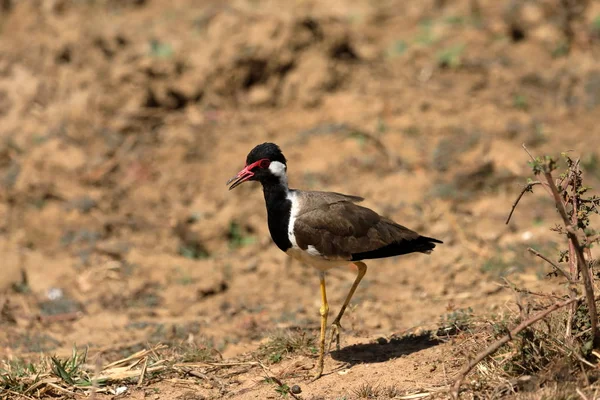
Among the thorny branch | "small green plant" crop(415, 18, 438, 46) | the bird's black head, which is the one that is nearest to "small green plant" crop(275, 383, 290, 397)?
the bird's black head

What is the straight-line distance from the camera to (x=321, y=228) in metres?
5.87

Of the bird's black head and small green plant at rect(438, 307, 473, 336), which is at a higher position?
the bird's black head

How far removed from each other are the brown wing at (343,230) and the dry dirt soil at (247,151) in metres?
0.81

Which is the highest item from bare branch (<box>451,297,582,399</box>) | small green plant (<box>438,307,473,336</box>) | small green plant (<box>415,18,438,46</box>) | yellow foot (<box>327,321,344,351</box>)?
small green plant (<box>415,18,438,46</box>)

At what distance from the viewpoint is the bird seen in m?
5.85

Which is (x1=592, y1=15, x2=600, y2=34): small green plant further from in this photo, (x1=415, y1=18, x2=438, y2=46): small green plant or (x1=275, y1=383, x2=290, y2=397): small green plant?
(x1=275, y1=383, x2=290, y2=397): small green plant

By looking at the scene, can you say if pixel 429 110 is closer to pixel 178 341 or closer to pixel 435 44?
pixel 435 44

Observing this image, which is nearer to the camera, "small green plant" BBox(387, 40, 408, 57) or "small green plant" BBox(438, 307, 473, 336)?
"small green plant" BBox(438, 307, 473, 336)

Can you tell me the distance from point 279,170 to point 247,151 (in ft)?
14.5

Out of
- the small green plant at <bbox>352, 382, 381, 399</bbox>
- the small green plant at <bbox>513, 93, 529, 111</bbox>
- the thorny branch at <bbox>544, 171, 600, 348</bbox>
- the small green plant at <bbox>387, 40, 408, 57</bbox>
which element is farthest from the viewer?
the small green plant at <bbox>387, 40, 408, 57</bbox>

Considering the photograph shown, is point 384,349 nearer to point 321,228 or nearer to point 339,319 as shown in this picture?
point 339,319

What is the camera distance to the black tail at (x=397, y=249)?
5986mm

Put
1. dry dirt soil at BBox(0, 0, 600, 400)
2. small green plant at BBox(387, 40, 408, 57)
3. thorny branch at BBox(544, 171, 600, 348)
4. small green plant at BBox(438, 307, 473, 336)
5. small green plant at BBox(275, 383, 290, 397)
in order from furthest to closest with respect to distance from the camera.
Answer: small green plant at BBox(387, 40, 408, 57), dry dirt soil at BBox(0, 0, 600, 400), small green plant at BBox(438, 307, 473, 336), small green plant at BBox(275, 383, 290, 397), thorny branch at BBox(544, 171, 600, 348)

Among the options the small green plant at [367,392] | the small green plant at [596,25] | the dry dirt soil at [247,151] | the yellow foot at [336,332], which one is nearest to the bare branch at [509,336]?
the small green plant at [367,392]
